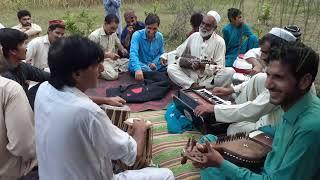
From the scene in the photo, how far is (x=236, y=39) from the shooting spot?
7.36 m

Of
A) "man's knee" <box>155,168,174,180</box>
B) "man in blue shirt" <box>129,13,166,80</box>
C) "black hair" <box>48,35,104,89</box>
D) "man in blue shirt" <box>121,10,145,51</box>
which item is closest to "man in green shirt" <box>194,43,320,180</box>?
"man's knee" <box>155,168,174,180</box>

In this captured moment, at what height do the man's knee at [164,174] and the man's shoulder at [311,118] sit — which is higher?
the man's shoulder at [311,118]

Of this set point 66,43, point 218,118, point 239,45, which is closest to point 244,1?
point 66,43

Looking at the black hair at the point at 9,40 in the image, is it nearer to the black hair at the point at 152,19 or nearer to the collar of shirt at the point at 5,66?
the collar of shirt at the point at 5,66

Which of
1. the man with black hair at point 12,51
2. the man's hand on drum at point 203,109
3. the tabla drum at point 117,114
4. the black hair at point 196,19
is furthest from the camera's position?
the black hair at point 196,19

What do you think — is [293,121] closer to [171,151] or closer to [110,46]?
[171,151]

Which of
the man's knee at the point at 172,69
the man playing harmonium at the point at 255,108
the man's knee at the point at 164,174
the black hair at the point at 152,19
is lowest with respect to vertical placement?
the man's knee at the point at 172,69

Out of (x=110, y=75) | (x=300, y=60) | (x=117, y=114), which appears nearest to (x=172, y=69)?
(x=110, y=75)

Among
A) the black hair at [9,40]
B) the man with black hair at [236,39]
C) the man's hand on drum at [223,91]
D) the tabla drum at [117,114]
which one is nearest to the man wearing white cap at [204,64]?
the man with black hair at [236,39]

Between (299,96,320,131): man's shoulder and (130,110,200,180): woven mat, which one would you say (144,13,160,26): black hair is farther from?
(299,96,320,131): man's shoulder

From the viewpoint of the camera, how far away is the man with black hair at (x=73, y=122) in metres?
2.40

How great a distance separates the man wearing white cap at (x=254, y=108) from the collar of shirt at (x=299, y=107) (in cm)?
92

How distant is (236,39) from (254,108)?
3.88 meters

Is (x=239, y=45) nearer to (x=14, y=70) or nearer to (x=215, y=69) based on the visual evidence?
(x=215, y=69)
